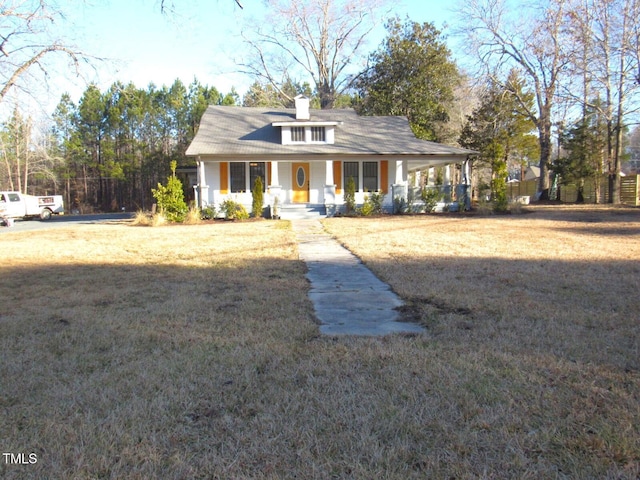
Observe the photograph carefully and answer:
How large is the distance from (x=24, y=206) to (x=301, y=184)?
584 inches

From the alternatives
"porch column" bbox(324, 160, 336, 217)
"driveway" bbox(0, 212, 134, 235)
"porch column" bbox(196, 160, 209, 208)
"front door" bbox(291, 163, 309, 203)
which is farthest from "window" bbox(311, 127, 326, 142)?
"driveway" bbox(0, 212, 134, 235)

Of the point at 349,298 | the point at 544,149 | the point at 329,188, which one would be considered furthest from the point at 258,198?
the point at 544,149

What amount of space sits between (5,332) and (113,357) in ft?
4.53

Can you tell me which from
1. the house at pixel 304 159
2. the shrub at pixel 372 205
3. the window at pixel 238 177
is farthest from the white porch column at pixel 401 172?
the window at pixel 238 177

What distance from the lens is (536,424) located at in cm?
246

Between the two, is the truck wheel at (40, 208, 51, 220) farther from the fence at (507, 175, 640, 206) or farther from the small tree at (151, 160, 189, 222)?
the fence at (507, 175, 640, 206)

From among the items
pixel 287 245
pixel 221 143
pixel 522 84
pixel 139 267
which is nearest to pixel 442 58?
pixel 522 84

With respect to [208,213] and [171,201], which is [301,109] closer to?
[208,213]

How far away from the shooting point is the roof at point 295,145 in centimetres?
2028

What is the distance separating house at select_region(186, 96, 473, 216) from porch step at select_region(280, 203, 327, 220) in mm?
162

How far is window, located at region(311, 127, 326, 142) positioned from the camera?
71.2 ft

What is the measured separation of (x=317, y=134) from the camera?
71.4ft

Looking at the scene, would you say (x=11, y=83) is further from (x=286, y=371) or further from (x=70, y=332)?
(x=286, y=371)

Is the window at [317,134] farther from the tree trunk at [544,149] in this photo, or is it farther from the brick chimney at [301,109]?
the tree trunk at [544,149]
